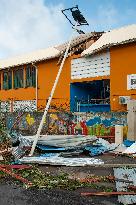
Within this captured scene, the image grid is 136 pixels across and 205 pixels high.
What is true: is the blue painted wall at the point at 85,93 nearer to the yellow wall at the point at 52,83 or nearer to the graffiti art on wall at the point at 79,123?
the yellow wall at the point at 52,83

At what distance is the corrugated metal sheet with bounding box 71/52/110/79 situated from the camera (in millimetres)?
23500

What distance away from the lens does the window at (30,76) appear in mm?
29675

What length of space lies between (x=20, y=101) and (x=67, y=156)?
724 inches

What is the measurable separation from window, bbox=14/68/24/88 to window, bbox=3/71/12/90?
0.99 meters

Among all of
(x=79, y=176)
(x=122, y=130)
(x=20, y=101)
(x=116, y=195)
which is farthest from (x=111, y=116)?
(x=20, y=101)

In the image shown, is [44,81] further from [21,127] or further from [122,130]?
[122,130]

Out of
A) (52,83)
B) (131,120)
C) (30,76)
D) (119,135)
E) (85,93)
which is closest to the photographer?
(119,135)

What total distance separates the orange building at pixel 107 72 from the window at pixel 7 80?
341 inches

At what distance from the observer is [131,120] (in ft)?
58.6

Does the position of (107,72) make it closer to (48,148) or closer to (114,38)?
(114,38)

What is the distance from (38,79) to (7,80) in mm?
5303

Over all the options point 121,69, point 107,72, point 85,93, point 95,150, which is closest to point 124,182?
point 95,150

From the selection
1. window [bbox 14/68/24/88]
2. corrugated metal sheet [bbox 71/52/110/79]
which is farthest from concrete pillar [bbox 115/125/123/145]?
window [bbox 14/68/24/88]

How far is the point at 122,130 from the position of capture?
1739 centimetres
